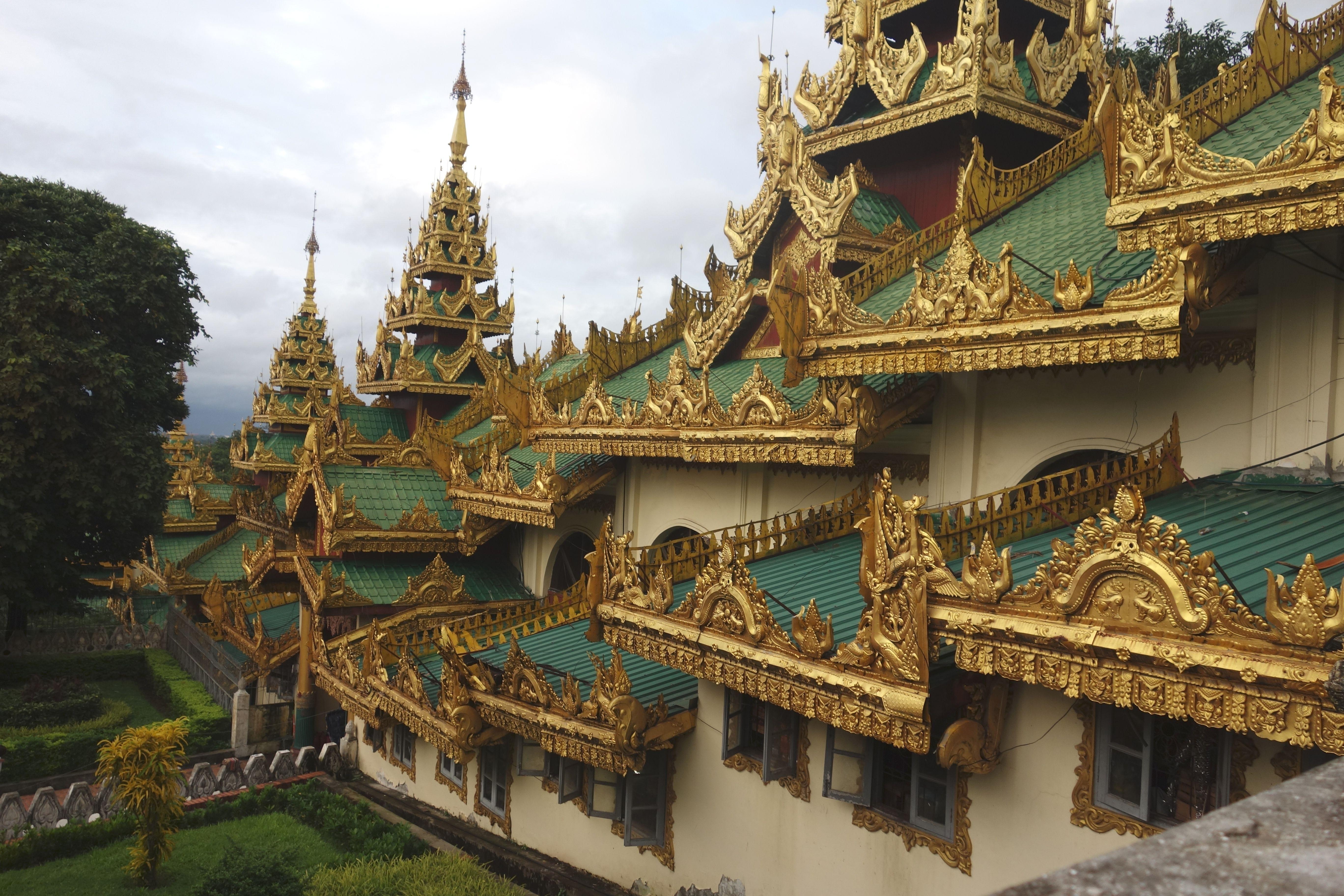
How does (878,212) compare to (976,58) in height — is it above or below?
below

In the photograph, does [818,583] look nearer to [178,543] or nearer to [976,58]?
[976,58]

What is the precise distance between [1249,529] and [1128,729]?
1.44 meters

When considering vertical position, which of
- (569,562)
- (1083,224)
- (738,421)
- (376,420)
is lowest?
(569,562)

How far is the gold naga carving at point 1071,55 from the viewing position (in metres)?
12.1

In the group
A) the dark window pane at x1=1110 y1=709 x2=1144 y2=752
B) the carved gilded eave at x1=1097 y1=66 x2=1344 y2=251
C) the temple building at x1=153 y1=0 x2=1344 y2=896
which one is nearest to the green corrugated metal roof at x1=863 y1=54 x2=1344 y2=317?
the temple building at x1=153 y1=0 x2=1344 y2=896

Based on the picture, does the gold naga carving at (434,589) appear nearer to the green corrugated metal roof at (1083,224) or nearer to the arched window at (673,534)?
the arched window at (673,534)

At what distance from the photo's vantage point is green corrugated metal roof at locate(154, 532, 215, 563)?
3238cm

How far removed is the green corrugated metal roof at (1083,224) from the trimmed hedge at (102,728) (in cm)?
1614

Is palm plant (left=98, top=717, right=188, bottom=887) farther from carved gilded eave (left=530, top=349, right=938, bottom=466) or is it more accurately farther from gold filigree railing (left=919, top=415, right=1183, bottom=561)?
gold filigree railing (left=919, top=415, right=1183, bottom=561)

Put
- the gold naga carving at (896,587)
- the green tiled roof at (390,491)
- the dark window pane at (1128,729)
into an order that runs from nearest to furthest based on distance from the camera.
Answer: the gold naga carving at (896,587), the dark window pane at (1128,729), the green tiled roof at (390,491)

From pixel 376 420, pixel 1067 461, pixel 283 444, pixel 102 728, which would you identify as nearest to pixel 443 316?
pixel 376 420

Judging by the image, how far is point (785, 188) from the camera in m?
11.8

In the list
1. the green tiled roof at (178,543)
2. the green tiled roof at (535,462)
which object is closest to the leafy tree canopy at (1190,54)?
the green tiled roof at (535,462)

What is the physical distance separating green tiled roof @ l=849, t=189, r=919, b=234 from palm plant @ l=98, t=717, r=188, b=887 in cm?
1094
